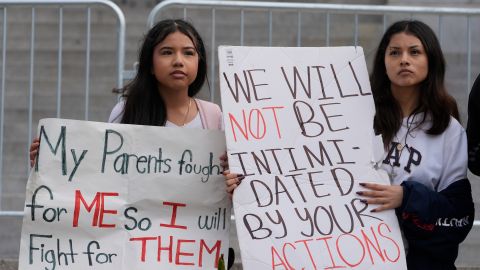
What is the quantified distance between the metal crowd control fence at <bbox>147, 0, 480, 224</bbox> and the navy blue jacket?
84.9 inches

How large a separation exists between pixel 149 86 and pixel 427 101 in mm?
1173

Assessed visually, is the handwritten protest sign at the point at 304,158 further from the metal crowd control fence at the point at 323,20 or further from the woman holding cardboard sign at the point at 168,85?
the metal crowd control fence at the point at 323,20

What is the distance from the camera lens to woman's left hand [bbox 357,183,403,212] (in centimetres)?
452

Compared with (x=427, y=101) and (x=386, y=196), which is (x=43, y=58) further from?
(x=386, y=196)

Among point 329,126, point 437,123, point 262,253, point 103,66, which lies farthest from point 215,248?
point 103,66

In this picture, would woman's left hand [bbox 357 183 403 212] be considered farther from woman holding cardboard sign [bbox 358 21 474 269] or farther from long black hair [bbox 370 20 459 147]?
long black hair [bbox 370 20 459 147]

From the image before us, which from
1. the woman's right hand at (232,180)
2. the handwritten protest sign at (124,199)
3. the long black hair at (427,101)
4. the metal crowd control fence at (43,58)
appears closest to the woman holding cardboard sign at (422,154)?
the long black hair at (427,101)

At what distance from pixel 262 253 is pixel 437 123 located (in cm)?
91

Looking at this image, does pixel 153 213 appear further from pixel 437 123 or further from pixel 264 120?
pixel 437 123

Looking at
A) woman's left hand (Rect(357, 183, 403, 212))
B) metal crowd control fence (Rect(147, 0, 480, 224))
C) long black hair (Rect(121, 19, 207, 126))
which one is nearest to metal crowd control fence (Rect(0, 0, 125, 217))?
metal crowd control fence (Rect(147, 0, 480, 224))

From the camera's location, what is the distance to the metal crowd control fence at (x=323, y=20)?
6.91 metres

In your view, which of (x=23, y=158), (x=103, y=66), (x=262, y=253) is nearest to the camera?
(x=262, y=253)

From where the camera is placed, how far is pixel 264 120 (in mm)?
4652

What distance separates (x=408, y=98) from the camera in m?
4.76
